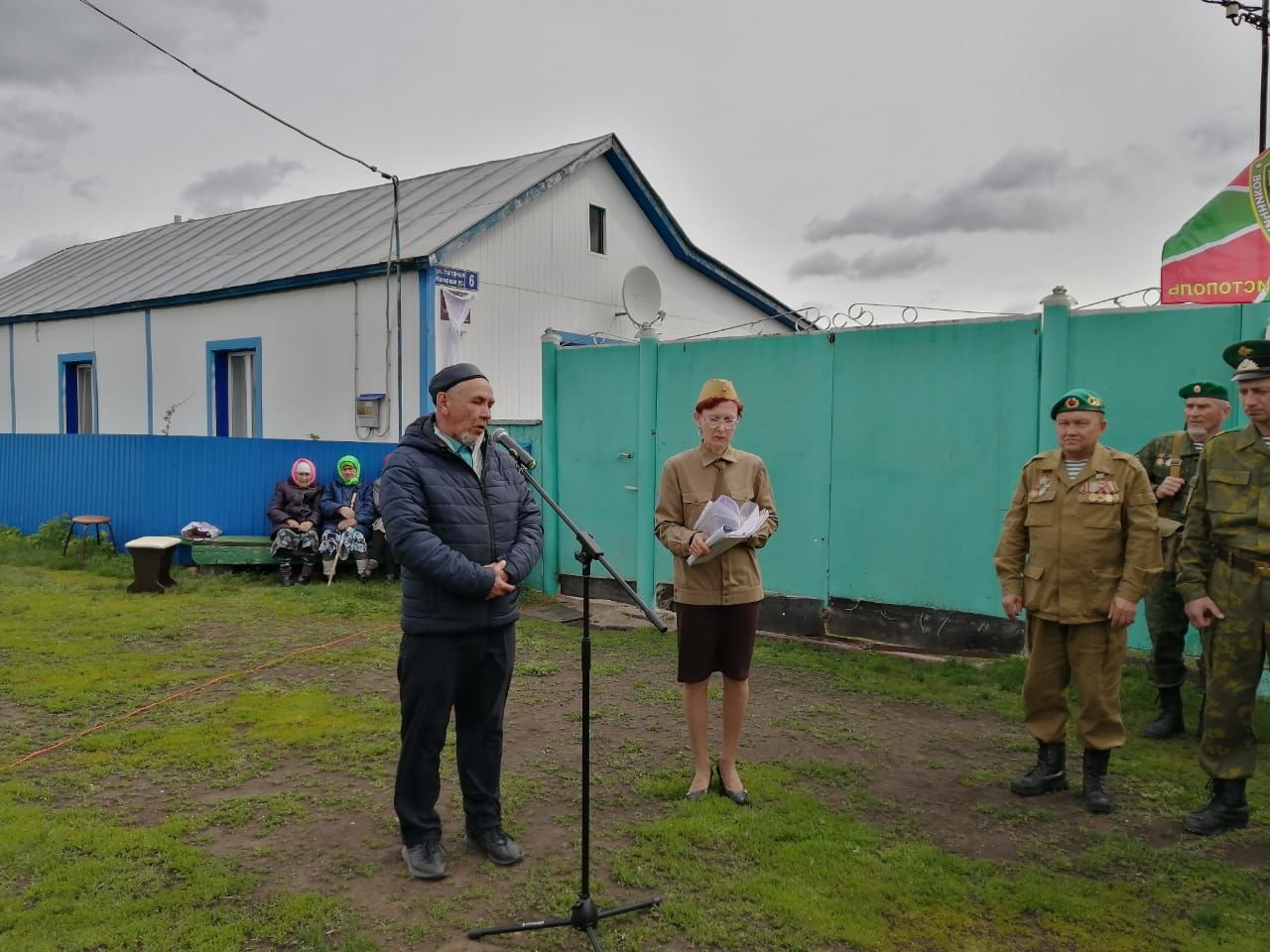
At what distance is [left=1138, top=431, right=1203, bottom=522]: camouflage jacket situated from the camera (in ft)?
17.7

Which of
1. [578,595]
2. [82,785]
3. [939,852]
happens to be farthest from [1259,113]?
[82,785]

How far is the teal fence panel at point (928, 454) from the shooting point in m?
6.88

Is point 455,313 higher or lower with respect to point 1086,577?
higher

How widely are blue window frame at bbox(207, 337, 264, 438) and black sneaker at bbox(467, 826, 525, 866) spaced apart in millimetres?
11223

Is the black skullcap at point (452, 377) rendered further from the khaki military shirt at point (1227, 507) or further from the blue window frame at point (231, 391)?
the blue window frame at point (231, 391)

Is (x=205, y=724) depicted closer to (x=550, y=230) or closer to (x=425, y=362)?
(x=425, y=362)

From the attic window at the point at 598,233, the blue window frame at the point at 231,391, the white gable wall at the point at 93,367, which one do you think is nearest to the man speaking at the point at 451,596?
the attic window at the point at 598,233

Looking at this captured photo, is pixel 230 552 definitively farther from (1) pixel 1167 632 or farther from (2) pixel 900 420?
(1) pixel 1167 632

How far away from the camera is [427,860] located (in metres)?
3.71

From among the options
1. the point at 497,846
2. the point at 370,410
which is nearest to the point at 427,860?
the point at 497,846

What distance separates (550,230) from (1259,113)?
10.4 m

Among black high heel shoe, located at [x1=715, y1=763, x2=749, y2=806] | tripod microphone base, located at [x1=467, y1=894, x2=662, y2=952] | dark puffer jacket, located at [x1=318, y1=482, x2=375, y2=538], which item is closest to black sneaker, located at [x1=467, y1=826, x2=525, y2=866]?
tripod microphone base, located at [x1=467, y1=894, x2=662, y2=952]

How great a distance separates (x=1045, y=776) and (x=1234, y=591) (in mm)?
1233

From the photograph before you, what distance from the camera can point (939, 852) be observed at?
3.96 m
